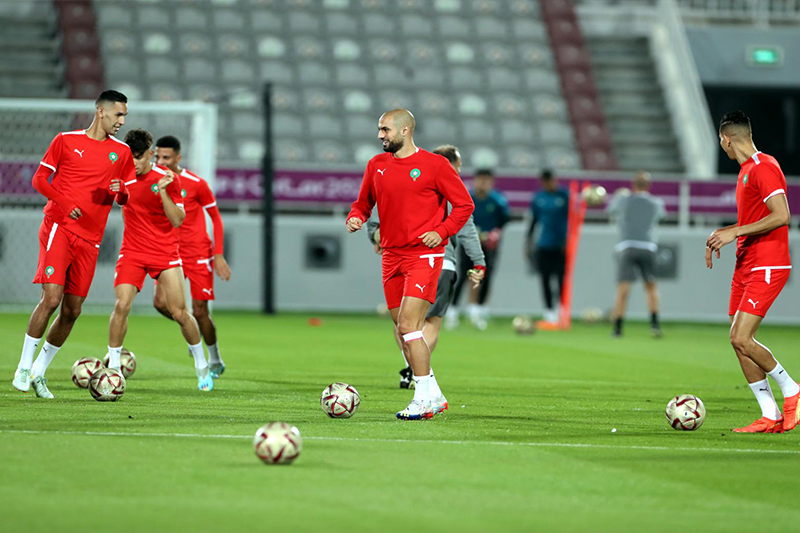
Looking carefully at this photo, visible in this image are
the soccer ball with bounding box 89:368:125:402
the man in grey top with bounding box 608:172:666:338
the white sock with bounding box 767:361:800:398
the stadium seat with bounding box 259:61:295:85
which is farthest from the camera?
the stadium seat with bounding box 259:61:295:85

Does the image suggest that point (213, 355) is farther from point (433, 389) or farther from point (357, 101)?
point (357, 101)

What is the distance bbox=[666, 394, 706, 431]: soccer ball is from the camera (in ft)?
26.5

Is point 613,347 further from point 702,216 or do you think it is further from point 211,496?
point 211,496

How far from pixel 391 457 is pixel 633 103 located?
82.7 feet

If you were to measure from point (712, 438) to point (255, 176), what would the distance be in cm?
1621

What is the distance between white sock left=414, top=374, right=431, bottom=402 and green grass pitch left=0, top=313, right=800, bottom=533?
0.19m

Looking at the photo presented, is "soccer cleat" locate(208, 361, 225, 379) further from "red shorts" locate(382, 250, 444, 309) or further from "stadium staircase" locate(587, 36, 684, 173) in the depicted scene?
"stadium staircase" locate(587, 36, 684, 173)

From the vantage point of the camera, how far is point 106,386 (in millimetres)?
8852

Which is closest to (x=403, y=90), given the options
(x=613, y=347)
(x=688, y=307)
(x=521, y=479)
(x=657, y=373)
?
(x=688, y=307)

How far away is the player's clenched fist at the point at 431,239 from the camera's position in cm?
834

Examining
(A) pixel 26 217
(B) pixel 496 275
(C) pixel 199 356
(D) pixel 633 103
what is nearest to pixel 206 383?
(C) pixel 199 356

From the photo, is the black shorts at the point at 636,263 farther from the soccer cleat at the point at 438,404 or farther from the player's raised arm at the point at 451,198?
the player's raised arm at the point at 451,198

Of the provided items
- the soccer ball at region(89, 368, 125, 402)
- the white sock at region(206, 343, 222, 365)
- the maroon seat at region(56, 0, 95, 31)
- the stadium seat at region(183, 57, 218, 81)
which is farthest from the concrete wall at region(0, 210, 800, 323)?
the soccer ball at region(89, 368, 125, 402)

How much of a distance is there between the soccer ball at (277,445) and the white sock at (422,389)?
7.12 feet
